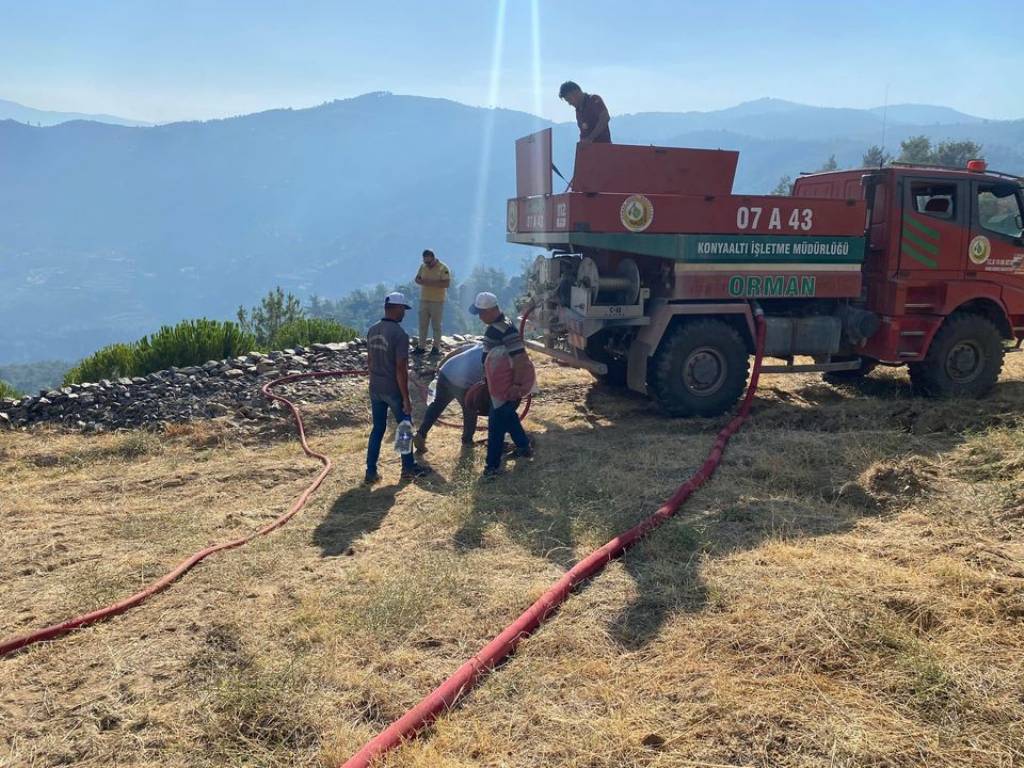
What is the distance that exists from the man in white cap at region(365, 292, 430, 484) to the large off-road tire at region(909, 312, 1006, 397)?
601 centimetres

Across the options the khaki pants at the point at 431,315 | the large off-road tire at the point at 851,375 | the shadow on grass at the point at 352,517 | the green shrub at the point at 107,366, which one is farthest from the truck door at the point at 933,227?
the green shrub at the point at 107,366

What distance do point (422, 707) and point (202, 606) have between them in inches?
71.8

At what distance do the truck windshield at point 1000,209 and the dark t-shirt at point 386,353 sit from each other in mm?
6815

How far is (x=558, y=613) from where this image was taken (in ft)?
12.8

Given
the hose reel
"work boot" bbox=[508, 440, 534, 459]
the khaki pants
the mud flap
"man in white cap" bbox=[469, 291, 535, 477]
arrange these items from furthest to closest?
the khaki pants
the mud flap
the hose reel
"work boot" bbox=[508, 440, 534, 459]
"man in white cap" bbox=[469, 291, 535, 477]

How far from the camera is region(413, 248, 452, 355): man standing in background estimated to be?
11109 millimetres

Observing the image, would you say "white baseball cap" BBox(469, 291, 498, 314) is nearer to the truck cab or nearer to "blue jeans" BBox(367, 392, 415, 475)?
"blue jeans" BBox(367, 392, 415, 475)

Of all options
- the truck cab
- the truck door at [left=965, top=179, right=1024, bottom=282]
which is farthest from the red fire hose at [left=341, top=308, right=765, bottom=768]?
the truck door at [left=965, top=179, right=1024, bottom=282]

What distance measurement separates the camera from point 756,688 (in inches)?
122

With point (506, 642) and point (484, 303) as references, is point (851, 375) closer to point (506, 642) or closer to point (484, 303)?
point (484, 303)

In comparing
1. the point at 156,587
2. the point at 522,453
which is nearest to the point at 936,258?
the point at 522,453

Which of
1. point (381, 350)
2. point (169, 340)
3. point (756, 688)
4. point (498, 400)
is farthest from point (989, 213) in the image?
point (169, 340)

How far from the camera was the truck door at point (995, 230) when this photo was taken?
327 inches

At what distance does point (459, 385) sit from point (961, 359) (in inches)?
235
